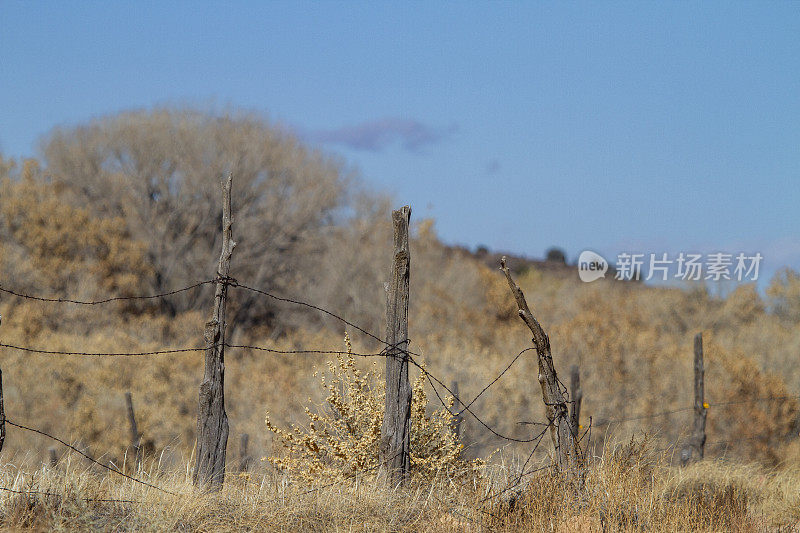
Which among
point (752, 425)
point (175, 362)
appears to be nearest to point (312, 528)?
point (752, 425)

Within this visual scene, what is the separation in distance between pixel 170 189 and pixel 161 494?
23.4 meters

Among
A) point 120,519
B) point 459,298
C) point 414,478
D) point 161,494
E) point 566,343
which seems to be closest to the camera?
point 120,519

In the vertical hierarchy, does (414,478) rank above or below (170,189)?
below

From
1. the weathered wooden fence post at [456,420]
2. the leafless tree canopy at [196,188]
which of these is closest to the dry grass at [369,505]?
the weathered wooden fence post at [456,420]

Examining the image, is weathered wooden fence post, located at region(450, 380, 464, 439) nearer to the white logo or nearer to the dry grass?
the dry grass

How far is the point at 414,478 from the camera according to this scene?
24.1ft

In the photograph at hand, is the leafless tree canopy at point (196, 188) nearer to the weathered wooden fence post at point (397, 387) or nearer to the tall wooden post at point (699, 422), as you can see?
the tall wooden post at point (699, 422)

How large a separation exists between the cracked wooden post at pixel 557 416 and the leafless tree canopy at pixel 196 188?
21502 millimetres

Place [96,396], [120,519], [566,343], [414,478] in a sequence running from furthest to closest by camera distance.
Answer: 1. [566,343]
2. [96,396]
3. [414,478]
4. [120,519]

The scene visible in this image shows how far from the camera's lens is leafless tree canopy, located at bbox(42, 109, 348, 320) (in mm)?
28266

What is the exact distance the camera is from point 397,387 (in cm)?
753

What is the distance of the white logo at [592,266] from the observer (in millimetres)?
34062

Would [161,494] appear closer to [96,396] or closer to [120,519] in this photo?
[120,519]

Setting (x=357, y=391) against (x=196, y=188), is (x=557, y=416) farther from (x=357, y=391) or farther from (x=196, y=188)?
(x=196, y=188)
